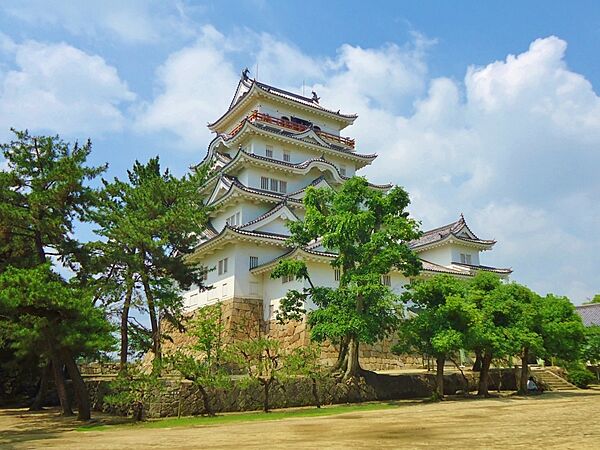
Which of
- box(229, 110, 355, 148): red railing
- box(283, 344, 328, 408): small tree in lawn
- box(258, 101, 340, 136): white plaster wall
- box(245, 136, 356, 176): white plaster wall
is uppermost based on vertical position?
box(258, 101, 340, 136): white plaster wall

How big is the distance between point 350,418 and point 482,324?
787cm

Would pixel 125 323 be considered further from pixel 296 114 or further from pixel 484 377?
pixel 296 114

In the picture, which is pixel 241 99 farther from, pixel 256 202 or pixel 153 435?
pixel 153 435

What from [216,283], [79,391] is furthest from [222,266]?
[79,391]

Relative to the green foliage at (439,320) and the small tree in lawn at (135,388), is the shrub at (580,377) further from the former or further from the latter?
the small tree in lawn at (135,388)

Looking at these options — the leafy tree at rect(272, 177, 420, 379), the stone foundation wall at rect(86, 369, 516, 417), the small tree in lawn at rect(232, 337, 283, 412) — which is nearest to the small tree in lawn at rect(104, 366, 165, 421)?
the stone foundation wall at rect(86, 369, 516, 417)

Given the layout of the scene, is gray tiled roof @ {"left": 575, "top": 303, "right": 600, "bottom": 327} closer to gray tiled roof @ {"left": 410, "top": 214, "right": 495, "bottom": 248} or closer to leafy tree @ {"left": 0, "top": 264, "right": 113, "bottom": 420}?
gray tiled roof @ {"left": 410, "top": 214, "right": 495, "bottom": 248}

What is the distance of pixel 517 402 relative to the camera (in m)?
20.0

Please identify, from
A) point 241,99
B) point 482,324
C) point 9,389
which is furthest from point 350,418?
A: point 241,99

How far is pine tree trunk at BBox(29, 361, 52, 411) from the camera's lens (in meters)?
21.4

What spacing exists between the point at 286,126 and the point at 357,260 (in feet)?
56.4

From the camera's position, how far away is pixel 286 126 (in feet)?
118

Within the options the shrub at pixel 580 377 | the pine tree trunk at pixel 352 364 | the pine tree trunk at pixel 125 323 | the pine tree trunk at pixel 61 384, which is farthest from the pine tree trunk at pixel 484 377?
the pine tree trunk at pixel 61 384

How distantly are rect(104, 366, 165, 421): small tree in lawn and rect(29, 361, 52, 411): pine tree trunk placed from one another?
6.37m
